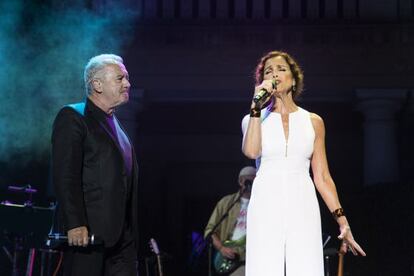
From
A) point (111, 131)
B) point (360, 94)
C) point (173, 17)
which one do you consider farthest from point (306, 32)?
point (111, 131)

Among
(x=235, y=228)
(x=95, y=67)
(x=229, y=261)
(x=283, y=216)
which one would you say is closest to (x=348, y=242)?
(x=283, y=216)

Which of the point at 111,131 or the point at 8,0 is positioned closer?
the point at 111,131

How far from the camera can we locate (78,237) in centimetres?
345

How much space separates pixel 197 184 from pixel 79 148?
8639mm

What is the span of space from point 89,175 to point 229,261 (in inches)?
153

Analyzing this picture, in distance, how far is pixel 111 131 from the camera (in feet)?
12.6

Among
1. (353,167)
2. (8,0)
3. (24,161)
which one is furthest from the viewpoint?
(353,167)

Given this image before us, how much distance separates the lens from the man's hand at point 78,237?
3.45 m

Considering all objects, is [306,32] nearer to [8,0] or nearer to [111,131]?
[8,0]

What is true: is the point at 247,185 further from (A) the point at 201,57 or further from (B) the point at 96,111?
(B) the point at 96,111

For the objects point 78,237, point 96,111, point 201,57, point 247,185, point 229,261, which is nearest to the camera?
point 78,237

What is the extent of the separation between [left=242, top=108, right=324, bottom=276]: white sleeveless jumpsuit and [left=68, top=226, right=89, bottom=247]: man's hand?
832mm

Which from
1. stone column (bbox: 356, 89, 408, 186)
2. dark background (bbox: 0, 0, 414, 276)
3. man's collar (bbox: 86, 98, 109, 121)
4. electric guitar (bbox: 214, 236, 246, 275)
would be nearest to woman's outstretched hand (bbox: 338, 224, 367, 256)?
man's collar (bbox: 86, 98, 109, 121)

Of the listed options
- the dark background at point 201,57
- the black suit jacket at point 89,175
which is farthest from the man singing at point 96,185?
the dark background at point 201,57
